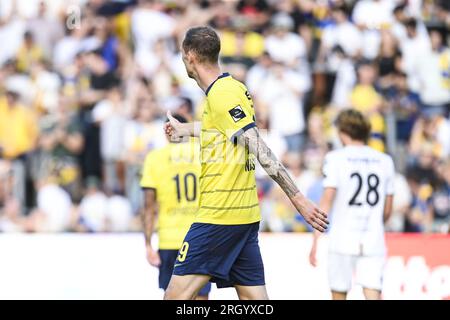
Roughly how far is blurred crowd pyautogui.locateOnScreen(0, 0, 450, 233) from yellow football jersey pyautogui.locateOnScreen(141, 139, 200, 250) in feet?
13.5

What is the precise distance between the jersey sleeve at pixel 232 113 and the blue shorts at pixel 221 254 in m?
0.69

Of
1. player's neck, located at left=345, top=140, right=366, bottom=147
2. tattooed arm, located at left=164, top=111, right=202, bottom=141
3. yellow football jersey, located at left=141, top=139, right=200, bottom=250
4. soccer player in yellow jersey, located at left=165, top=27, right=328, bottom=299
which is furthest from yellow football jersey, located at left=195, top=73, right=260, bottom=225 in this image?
player's neck, located at left=345, top=140, right=366, bottom=147

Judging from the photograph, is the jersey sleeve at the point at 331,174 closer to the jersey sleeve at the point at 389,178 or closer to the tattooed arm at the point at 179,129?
the jersey sleeve at the point at 389,178

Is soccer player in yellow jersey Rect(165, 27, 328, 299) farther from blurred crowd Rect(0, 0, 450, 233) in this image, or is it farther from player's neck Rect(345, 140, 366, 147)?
blurred crowd Rect(0, 0, 450, 233)

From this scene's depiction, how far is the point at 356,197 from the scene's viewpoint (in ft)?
28.0

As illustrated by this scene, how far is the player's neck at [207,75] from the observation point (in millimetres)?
6434

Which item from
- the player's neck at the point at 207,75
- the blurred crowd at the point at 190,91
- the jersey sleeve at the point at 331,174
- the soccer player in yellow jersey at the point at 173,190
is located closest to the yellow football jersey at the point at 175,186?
the soccer player in yellow jersey at the point at 173,190

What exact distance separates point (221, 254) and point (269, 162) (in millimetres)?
784

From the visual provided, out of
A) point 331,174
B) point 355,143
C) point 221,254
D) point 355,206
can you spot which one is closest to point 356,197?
point 355,206

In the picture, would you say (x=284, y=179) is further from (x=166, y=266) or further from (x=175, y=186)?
(x=166, y=266)

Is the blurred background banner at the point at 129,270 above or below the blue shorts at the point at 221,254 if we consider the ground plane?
below

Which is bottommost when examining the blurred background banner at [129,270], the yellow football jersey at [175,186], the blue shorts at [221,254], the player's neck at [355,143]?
the blurred background banner at [129,270]

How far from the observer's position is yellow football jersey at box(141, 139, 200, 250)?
8523 millimetres
